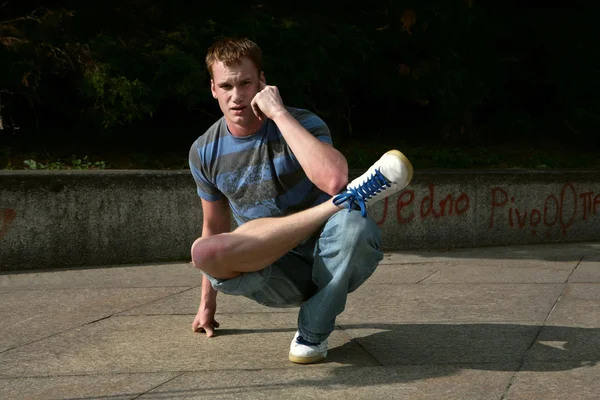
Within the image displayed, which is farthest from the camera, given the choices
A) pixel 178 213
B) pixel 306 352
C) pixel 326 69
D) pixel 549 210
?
pixel 326 69

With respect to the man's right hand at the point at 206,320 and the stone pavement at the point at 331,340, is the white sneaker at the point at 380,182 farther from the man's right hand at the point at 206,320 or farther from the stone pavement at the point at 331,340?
the man's right hand at the point at 206,320

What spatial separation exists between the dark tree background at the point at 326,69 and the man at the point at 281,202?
3.87m

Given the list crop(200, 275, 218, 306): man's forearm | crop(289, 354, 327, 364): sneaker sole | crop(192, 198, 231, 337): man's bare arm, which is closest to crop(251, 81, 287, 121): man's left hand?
crop(192, 198, 231, 337): man's bare arm

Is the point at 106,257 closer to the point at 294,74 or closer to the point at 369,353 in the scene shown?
the point at 294,74

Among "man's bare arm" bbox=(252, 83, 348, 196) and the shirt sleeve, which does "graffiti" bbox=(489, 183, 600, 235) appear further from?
"man's bare arm" bbox=(252, 83, 348, 196)

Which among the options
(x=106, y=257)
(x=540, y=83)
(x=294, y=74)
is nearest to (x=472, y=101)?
(x=540, y=83)

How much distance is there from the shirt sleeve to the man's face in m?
0.25

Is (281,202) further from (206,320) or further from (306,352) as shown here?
(206,320)

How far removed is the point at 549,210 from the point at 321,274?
16.3ft

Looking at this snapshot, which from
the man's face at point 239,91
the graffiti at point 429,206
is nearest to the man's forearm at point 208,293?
the man's face at point 239,91

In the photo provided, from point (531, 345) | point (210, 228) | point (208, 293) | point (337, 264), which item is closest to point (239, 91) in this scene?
point (210, 228)

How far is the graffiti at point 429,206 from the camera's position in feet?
25.1

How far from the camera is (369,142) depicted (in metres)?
9.67

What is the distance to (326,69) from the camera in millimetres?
8336
